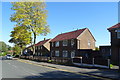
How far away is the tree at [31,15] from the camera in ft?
124

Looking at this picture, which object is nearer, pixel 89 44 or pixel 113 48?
pixel 113 48

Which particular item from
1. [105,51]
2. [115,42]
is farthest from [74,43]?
[115,42]

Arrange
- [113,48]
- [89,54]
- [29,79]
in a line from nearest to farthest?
1. [29,79]
2. [113,48]
3. [89,54]

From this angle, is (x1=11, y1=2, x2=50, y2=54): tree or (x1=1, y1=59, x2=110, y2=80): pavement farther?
(x1=11, y1=2, x2=50, y2=54): tree

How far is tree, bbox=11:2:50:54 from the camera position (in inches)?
1494

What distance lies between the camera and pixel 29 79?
1261cm

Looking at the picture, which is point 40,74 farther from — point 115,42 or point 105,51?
point 105,51

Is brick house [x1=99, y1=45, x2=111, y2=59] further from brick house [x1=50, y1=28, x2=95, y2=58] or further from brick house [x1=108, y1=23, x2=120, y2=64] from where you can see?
brick house [x1=50, y1=28, x2=95, y2=58]

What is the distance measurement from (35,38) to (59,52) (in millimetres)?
9092

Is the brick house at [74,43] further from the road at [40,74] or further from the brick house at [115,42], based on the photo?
the road at [40,74]

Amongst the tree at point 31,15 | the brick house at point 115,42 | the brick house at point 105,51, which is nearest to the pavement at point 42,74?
the brick house at point 115,42

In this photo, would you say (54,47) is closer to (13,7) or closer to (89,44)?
(89,44)

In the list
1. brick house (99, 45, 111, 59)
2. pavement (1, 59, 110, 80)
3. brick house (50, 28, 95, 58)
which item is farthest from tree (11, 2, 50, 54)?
pavement (1, 59, 110, 80)

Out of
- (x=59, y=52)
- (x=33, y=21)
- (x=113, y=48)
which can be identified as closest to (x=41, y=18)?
(x=33, y=21)
